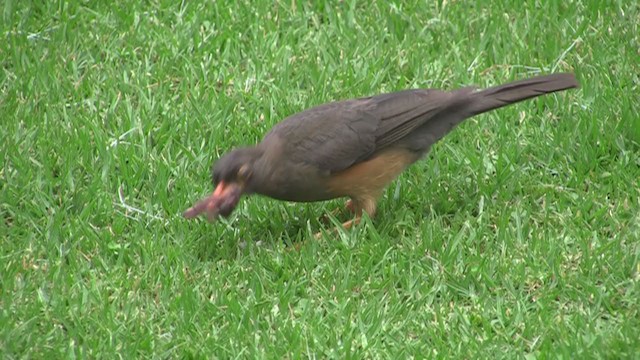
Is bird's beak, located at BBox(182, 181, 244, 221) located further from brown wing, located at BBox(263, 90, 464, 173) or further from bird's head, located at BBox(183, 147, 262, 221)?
brown wing, located at BBox(263, 90, 464, 173)

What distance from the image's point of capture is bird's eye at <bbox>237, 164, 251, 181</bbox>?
21.1ft

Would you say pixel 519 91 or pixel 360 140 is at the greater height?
pixel 519 91

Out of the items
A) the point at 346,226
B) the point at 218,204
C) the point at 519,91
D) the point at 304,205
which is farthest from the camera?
the point at 304,205

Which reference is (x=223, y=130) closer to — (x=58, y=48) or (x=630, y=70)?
(x=58, y=48)

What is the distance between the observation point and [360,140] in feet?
22.4

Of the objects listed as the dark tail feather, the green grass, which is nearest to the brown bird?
the dark tail feather

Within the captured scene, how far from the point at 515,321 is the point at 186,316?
1555 mm

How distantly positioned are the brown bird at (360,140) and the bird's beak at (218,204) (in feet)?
0.28

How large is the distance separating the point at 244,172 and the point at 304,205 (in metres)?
0.88

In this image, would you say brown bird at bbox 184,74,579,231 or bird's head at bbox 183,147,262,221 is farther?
brown bird at bbox 184,74,579,231

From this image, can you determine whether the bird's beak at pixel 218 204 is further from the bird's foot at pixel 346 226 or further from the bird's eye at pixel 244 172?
the bird's foot at pixel 346 226

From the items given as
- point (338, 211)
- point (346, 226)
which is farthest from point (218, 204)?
point (338, 211)

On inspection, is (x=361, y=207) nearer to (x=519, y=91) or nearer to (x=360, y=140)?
(x=360, y=140)

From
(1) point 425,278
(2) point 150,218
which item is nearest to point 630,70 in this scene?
(1) point 425,278
